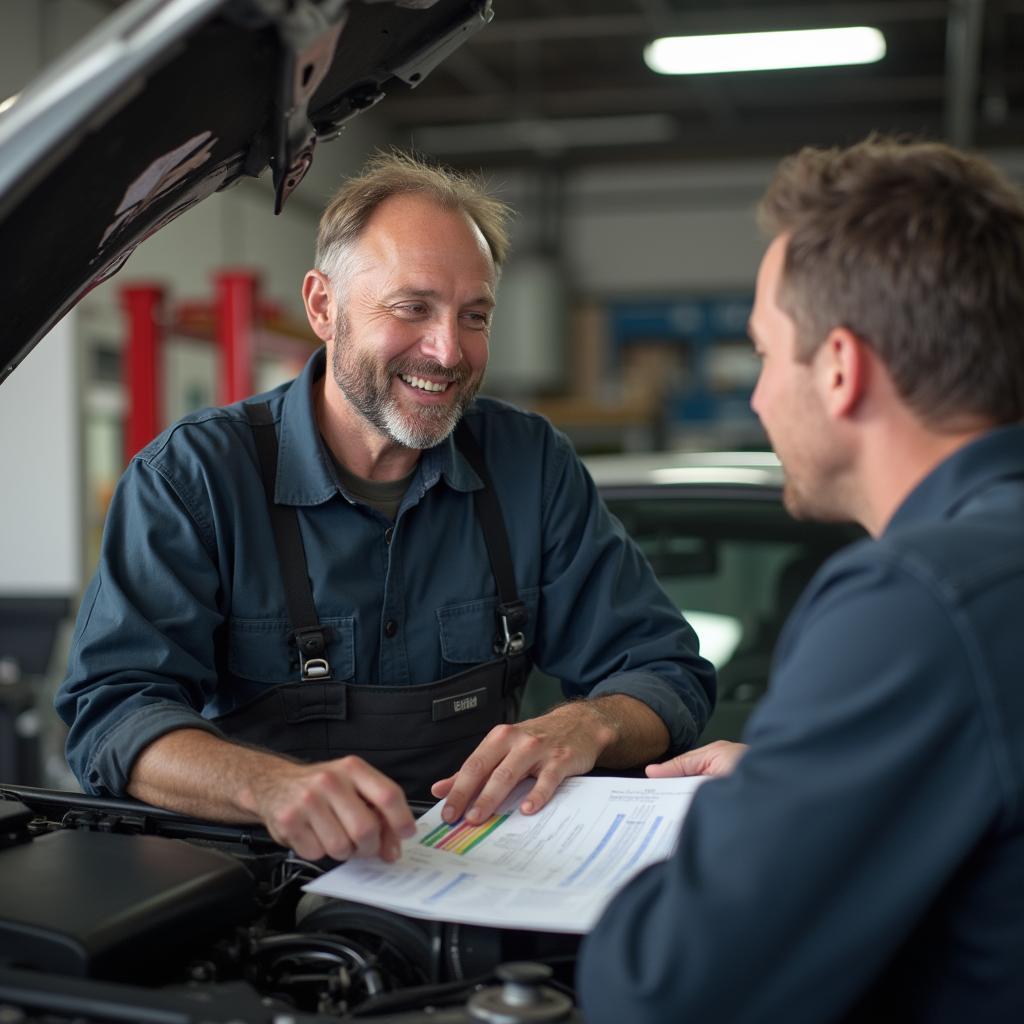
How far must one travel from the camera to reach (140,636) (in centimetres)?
165

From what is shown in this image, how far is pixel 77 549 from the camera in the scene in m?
6.50

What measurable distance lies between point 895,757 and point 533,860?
0.51 metres

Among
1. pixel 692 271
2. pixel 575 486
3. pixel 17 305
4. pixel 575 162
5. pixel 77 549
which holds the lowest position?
pixel 77 549

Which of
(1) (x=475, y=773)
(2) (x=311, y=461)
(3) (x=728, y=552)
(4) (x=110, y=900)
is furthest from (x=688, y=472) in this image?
(4) (x=110, y=900)

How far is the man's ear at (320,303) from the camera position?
2025 millimetres

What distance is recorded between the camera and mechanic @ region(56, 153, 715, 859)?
5.47ft

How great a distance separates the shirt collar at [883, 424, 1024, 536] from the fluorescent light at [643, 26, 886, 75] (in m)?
7.10

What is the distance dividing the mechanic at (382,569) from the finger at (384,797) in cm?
28

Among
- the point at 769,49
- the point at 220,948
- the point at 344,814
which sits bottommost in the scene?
the point at 220,948

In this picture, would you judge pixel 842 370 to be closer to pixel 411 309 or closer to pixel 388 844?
pixel 388 844

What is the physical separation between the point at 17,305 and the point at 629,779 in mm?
833

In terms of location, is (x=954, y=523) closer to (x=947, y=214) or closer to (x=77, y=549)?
(x=947, y=214)

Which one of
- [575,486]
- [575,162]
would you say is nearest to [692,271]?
[575,162]

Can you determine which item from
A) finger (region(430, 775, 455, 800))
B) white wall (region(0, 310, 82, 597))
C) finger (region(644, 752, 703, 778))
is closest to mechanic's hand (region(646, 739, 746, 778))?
finger (region(644, 752, 703, 778))
